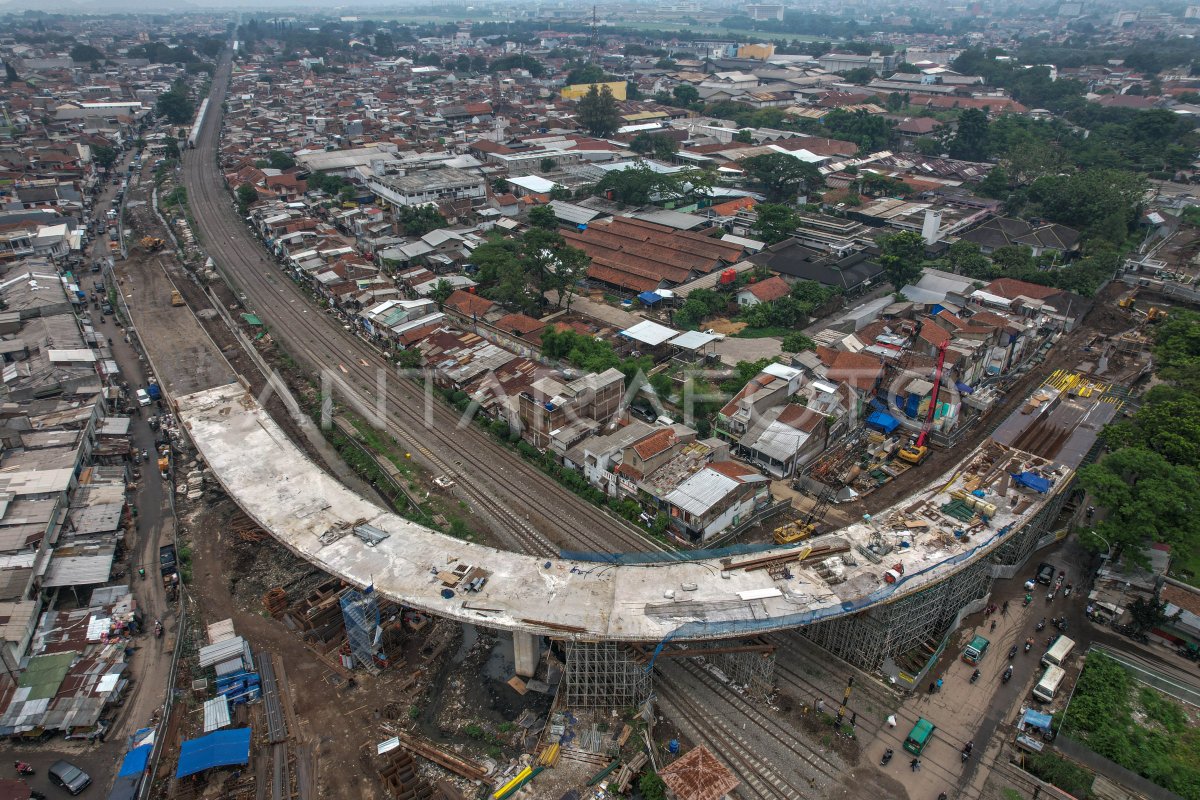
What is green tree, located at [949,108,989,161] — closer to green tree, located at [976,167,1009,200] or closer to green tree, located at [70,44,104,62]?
green tree, located at [976,167,1009,200]

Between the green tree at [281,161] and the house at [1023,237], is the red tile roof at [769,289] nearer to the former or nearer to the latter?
the house at [1023,237]

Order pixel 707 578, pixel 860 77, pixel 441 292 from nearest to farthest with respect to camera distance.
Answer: pixel 707 578
pixel 441 292
pixel 860 77

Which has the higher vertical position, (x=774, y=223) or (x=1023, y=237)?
(x=774, y=223)

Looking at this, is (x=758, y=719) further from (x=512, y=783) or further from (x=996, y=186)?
(x=996, y=186)

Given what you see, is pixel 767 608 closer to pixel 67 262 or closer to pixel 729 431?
pixel 729 431

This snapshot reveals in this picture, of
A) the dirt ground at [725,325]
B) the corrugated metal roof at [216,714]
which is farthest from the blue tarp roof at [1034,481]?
the corrugated metal roof at [216,714]

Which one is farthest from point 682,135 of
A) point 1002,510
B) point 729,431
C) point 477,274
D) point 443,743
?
point 443,743

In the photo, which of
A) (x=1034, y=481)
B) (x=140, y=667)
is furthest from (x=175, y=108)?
(x=1034, y=481)
